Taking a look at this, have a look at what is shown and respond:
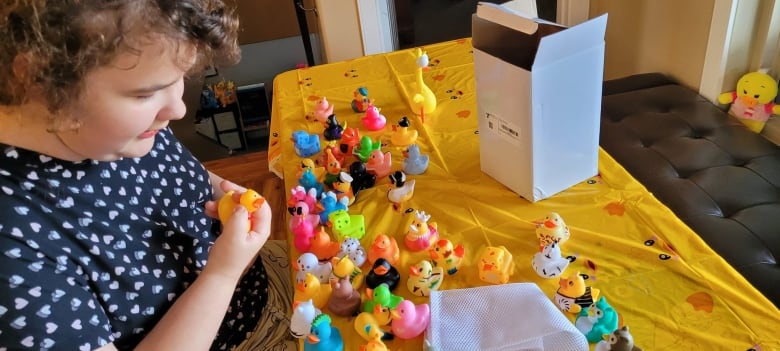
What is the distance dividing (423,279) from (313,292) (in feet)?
0.47

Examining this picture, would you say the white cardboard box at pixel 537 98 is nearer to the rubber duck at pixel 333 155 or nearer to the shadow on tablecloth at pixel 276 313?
the rubber duck at pixel 333 155

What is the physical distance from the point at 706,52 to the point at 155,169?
109 cm

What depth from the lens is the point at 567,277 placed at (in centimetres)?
79

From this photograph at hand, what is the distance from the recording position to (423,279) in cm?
80

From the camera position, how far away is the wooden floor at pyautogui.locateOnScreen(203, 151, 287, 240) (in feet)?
5.92

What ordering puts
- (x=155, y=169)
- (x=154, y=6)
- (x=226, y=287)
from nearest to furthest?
(x=154, y=6)
(x=226, y=287)
(x=155, y=169)

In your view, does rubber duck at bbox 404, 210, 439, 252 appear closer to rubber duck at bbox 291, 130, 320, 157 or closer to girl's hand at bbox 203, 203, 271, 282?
girl's hand at bbox 203, 203, 271, 282

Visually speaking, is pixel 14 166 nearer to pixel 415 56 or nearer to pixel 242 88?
pixel 415 56

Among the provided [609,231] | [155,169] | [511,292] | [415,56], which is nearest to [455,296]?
[511,292]

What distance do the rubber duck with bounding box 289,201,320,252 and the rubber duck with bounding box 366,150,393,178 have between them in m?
0.15

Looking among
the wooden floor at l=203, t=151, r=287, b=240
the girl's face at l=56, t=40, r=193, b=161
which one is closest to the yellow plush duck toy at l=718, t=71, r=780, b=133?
the girl's face at l=56, t=40, r=193, b=161

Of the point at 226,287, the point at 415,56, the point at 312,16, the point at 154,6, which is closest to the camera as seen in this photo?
the point at 154,6

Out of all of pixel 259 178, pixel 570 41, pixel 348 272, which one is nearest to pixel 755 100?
pixel 570 41

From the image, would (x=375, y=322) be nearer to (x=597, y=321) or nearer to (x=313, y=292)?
(x=313, y=292)
